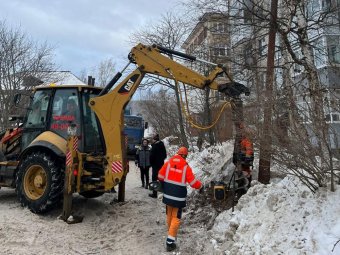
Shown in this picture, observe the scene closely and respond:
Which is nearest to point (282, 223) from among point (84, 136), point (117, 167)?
point (117, 167)

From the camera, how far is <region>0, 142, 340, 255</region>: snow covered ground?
18.0 ft

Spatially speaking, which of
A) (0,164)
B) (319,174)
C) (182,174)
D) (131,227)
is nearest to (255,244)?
(319,174)

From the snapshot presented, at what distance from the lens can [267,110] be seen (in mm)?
6488

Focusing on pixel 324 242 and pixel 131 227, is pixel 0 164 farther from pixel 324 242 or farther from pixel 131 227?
pixel 324 242

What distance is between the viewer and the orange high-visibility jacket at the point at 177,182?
6.96m

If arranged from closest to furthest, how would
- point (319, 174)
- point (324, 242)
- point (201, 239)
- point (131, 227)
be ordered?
point (324, 242) < point (319, 174) < point (201, 239) < point (131, 227)

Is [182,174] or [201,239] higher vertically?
[182,174]

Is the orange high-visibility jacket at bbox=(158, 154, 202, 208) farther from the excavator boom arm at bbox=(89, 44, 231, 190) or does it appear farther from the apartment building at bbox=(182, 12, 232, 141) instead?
the apartment building at bbox=(182, 12, 232, 141)

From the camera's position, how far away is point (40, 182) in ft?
28.8

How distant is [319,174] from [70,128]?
484 centimetres

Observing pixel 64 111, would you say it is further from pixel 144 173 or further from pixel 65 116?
pixel 144 173

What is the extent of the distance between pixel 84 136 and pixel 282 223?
474 cm

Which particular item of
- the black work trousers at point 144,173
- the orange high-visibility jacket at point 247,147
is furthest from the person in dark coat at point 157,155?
the orange high-visibility jacket at point 247,147

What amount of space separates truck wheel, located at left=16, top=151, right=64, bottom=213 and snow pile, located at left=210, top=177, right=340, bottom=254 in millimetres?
3396
